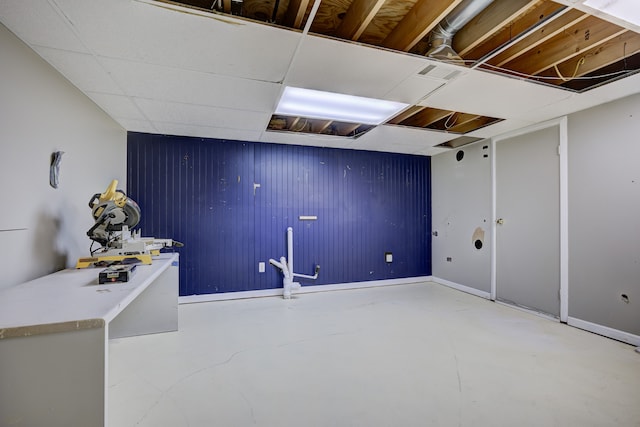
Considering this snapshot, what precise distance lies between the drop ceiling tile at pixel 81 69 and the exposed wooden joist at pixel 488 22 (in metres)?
2.57

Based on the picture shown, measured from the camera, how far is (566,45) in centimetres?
204

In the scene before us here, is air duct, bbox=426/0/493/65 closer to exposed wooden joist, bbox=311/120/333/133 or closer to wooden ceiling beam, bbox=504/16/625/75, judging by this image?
wooden ceiling beam, bbox=504/16/625/75

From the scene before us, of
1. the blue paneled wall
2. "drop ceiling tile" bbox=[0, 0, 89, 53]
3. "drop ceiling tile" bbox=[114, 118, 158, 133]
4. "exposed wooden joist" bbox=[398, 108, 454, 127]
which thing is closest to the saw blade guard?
"drop ceiling tile" bbox=[0, 0, 89, 53]

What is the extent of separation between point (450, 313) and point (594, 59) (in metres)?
2.72

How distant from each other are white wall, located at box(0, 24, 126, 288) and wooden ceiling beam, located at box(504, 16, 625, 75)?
11.4 ft

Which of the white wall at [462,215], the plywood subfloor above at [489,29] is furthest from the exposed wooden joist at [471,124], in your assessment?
the plywood subfloor above at [489,29]

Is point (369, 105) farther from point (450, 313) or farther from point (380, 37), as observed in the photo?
point (450, 313)

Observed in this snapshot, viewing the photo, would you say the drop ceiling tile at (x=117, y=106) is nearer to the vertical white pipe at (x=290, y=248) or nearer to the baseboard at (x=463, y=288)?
the vertical white pipe at (x=290, y=248)


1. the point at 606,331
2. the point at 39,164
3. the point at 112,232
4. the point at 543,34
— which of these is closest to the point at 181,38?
the point at 39,164

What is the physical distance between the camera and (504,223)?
12.2 ft

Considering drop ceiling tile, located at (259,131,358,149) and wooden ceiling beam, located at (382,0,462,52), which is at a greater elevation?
wooden ceiling beam, located at (382,0,462,52)

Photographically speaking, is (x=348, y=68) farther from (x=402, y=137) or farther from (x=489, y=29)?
(x=402, y=137)

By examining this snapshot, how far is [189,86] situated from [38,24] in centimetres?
91

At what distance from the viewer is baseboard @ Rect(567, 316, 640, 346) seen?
2.50 m
